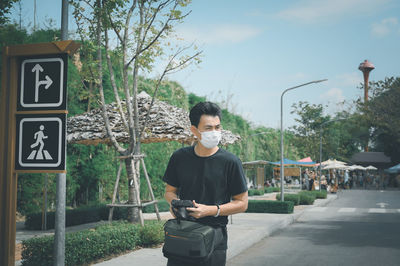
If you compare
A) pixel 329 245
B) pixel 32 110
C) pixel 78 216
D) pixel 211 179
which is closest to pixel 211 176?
pixel 211 179

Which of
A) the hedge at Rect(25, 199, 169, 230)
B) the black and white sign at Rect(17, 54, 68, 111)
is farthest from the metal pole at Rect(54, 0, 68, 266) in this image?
the hedge at Rect(25, 199, 169, 230)

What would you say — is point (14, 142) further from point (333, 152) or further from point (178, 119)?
point (333, 152)

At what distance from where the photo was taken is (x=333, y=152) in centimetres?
6209

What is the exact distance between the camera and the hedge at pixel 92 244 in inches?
298

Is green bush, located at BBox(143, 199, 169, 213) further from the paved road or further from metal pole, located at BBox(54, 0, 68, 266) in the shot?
metal pole, located at BBox(54, 0, 68, 266)

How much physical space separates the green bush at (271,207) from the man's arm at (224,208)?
51.2 feet

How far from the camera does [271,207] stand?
19391 millimetres

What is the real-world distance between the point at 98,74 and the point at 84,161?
8.20 metres

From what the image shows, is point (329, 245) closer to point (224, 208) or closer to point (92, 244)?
point (92, 244)

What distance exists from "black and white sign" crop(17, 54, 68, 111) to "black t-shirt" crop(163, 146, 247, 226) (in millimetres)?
1458

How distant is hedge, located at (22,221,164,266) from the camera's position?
7558 mm

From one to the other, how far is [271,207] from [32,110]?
1592 cm

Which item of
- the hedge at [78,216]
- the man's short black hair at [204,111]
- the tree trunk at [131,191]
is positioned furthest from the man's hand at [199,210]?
the hedge at [78,216]

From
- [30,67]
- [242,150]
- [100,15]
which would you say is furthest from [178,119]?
[242,150]
